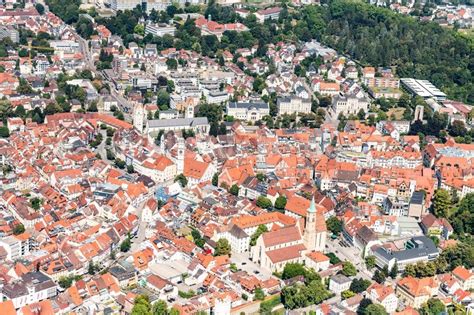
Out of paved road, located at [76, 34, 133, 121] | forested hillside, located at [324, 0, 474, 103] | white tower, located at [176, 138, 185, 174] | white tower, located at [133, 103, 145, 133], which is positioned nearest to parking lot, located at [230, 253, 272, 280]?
white tower, located at [176, 138, 185, 174]

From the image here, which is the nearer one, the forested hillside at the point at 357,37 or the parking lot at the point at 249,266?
the parking lot at the point at 249,266

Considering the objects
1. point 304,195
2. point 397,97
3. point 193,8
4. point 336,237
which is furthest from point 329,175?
point 193,8

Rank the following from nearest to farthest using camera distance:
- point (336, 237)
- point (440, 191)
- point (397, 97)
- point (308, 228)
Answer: point (308, 228) < point (336, 237) < point (440, 191) < point (397, 97)

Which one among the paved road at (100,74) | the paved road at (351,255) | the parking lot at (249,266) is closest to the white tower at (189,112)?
the paved road at (100,74)

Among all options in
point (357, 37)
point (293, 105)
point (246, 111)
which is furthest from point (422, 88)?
point (246, 111)

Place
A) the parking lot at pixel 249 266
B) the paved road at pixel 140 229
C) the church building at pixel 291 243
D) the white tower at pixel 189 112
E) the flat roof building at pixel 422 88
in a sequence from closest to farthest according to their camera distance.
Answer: the parking lot at pixel 249 266, the church building at pixel 291 243, the paved road at pixel 140 229, the white tower at pixel 189 112, the flat roof building at pixel 422 88

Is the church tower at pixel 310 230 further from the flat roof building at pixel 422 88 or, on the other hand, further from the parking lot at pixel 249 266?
the flat roof building at pixel 422 88

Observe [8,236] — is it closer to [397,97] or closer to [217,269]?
A: [217,269]
